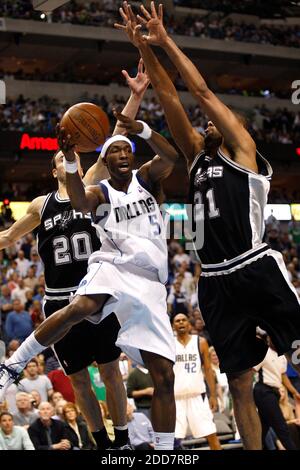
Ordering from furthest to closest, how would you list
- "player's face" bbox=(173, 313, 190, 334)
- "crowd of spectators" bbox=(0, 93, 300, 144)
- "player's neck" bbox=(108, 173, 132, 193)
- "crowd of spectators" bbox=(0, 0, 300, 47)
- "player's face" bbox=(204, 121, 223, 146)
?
"crowd of spectators" bbox=(0, 0, 300, 47), "crowd of spectators" bbox=(0, 93, 300, 144), "player's face" bbox=(173, 313, 190, 334), "player's neck" bbox=(108, 173, 132, 193), "player's face" bbox=(204, 121, 223, 146)

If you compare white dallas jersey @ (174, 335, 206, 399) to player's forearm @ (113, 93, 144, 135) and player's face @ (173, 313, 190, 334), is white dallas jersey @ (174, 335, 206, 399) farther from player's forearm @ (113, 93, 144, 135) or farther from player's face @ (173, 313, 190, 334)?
player's forearm @ (113, 93, 144, 135)

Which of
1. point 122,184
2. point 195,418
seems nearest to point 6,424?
point 195,418

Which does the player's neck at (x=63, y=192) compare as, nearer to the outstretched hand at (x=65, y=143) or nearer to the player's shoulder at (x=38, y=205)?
the player's shoulder at (x=38, y=205)

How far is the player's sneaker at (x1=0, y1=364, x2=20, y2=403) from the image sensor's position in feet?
18.5

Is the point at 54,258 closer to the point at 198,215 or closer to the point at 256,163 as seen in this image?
the point at 198,215

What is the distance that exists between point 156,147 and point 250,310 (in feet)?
4.10

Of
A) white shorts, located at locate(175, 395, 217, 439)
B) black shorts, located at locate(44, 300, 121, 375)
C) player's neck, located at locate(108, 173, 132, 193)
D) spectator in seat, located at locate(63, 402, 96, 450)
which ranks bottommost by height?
white shorts, located at locate(175, 395, 217, 439)

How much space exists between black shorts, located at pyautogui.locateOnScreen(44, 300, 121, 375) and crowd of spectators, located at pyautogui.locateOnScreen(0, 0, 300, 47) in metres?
22.8

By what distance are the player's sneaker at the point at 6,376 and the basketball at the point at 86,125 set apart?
1.69 metres

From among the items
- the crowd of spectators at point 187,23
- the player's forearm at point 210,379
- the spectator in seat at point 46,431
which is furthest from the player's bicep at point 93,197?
the crowd of spectators at point 187,23

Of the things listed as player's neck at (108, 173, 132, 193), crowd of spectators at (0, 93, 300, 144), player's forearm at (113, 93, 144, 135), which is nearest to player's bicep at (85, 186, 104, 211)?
player's neck at (108, 173, 132, 193)

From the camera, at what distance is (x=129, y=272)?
5637mm

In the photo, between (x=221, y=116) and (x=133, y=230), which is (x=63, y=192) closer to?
(x=133, y=230)
